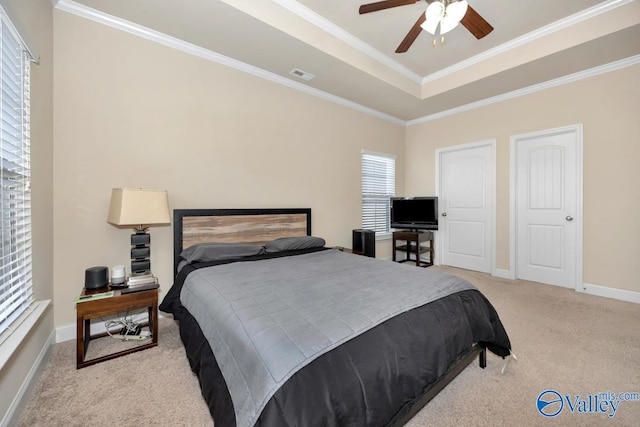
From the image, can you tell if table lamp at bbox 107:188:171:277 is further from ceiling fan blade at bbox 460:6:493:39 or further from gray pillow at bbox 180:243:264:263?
ceiling fan blade at bbox 460:6:493:39

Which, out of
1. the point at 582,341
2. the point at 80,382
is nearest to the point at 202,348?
the point at 80,382

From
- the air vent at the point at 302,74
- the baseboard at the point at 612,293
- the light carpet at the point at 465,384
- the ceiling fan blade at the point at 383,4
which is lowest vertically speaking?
the light carpet at the point at 465,384

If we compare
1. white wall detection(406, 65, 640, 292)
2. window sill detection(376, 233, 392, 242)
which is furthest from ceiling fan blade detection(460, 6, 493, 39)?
window sill detection(376, 233, 392, 242)

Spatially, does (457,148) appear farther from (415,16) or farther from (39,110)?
(39,110)

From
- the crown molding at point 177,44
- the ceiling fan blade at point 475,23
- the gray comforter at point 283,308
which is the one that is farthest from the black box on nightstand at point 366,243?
the ceiling fan blade at point 475,23

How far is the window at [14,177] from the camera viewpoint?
139 centimetres

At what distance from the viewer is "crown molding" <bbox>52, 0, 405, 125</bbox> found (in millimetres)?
2281

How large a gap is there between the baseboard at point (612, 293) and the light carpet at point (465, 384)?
789mm

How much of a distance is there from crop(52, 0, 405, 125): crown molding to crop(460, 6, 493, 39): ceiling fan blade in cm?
205

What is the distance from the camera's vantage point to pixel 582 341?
7.45 feet

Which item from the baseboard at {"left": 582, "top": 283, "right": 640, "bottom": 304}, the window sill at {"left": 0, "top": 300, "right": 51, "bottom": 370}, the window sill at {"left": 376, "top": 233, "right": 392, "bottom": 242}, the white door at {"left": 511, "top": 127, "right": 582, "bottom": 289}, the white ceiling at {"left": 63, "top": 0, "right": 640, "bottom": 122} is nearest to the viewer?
the window sill at {"left": 0, "top": 300, "right": 51, "bottom": 370}

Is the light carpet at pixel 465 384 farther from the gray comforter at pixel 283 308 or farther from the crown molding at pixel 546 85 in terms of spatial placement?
the crown molding at pixel 546 85

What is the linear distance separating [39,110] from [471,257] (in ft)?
18.0

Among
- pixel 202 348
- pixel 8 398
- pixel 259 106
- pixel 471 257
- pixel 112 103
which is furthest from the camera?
pixel 471 257
